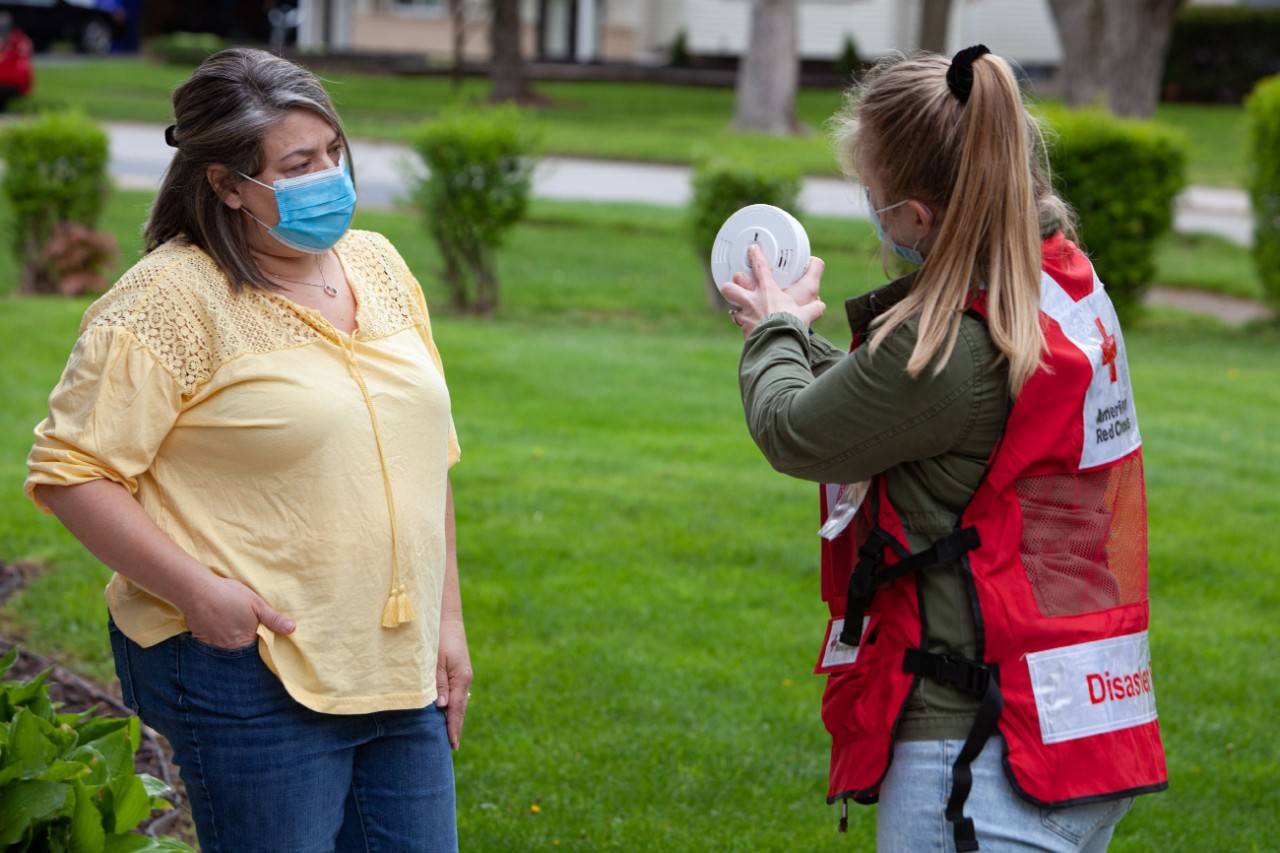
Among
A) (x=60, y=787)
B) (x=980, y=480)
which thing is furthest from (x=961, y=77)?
(x=60, y=787)

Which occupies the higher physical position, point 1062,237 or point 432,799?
point 1062,237

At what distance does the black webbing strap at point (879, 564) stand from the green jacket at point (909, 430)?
0.9 inches

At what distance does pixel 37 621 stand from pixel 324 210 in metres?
3.34

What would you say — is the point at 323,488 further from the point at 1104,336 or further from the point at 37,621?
the point at 37,621

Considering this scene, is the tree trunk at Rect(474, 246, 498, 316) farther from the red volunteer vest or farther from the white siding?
the white siding

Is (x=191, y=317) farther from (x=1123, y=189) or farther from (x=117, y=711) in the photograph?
(x=1123, y=189)

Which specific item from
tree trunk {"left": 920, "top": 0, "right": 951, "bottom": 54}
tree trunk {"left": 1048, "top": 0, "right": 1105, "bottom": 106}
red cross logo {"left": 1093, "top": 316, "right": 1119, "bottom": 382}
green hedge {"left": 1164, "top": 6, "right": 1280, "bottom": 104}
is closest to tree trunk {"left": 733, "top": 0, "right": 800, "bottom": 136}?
tree trunk {"left": 920, "top": 0, "right": 951, "bottom": 54}

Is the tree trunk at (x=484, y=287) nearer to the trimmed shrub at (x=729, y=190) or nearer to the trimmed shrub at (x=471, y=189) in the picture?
the trimmed shrub at (x=471, y=189)

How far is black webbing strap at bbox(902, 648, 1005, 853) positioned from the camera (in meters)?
2.20

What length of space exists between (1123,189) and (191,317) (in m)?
12.1

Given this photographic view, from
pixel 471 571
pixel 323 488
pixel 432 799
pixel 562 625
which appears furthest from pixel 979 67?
pixel 471 571

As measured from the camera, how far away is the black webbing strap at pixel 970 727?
2.20m

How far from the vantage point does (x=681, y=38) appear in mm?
41688

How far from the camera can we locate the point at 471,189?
12719 mm
